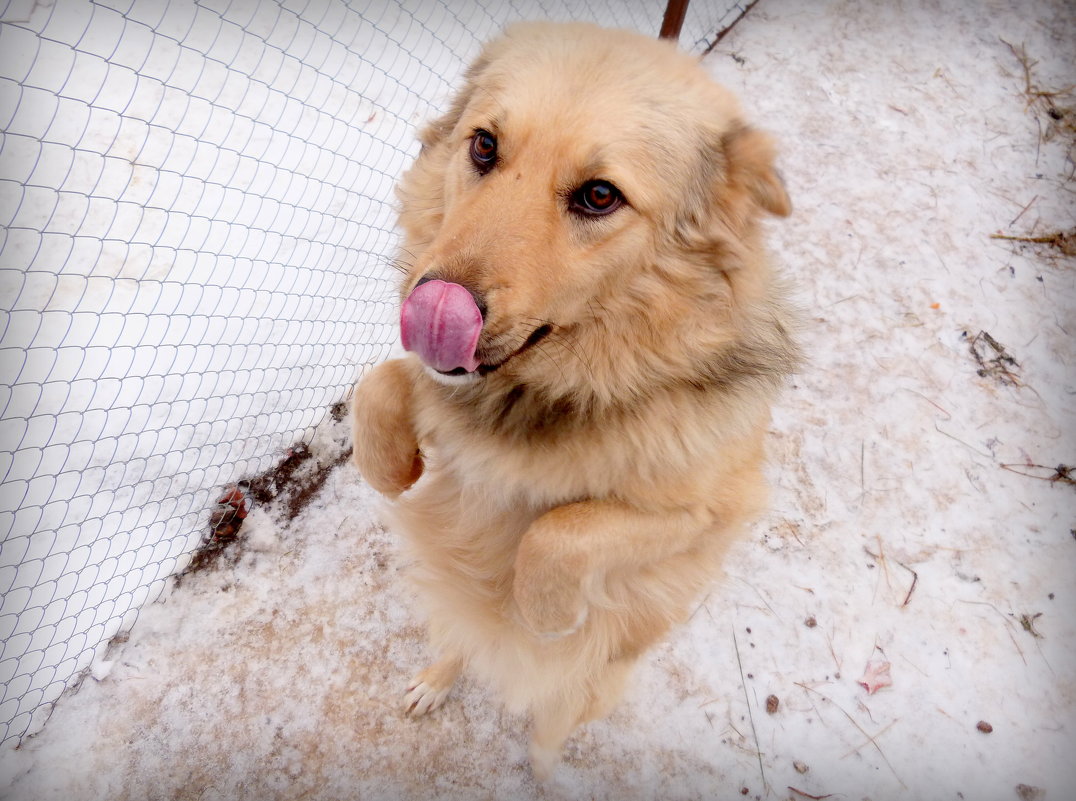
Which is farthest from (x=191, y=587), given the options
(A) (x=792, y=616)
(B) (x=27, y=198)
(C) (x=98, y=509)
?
(A) (x=792, y=616)

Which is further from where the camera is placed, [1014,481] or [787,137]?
[787,137]

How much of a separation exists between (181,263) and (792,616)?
3341 millimetres

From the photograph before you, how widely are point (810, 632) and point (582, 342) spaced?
188 centimetres

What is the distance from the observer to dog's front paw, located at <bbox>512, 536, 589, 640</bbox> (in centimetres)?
167

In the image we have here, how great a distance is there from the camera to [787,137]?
411cm

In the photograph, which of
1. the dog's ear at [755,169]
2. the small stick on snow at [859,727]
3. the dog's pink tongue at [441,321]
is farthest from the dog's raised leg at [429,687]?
the dog's ear at [755,169]

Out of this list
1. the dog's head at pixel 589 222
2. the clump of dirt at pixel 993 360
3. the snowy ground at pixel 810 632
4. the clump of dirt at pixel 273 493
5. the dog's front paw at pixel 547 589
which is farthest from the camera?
the clump of dirt at pixel 993 360

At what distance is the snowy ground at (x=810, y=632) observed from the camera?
239 cm

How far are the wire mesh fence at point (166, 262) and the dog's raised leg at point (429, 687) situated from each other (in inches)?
43.4

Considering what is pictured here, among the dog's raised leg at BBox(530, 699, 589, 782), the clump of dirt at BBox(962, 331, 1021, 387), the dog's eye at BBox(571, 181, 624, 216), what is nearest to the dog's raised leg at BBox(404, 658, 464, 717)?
the dog's raised leg at BBox(530, 699, 589, 782)

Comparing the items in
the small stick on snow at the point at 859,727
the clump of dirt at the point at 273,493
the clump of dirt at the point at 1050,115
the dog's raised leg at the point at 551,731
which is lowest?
the clump of dirt at the point at 273,493

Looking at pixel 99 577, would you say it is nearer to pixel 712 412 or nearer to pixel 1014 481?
pixel 712 412

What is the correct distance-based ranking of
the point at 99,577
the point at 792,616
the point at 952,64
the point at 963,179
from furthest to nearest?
the point at 952,64 → the point at 963,179 → the point at 792,616 → the point at 99,577

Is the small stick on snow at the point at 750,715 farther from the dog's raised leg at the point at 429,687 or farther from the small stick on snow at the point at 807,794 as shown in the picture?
the dog's raised leg at the point at 429,687
